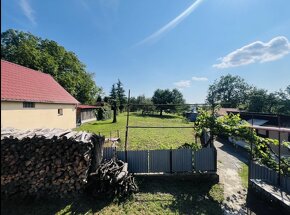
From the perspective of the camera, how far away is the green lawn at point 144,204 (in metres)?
5.49

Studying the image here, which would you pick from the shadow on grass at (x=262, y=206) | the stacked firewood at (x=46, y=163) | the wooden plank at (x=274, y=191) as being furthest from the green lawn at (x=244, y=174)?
the stacked firewood at (x=46, y=163)

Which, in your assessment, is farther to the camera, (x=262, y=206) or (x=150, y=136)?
(x=150, y=136)

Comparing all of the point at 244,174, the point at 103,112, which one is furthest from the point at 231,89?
the point at 244,174

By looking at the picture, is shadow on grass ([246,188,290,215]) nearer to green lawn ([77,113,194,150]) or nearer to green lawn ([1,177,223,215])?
green lawn ([1,177,223,215])

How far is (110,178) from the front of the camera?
248 inches

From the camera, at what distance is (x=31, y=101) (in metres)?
12.6

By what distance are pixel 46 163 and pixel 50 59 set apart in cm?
2167

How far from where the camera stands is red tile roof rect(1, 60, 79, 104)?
11312 millimetres

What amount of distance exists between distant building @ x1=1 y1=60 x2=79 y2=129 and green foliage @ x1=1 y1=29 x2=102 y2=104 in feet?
22.9

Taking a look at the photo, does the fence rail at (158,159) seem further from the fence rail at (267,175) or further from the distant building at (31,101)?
the distant building at (31,101)

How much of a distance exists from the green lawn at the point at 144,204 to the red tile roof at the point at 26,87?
6613mm

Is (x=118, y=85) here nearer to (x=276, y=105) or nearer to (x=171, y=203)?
(x=276, y=105)

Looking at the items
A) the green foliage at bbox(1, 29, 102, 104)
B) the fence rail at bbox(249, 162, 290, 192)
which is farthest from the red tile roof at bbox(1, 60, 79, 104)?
the fence rail at bbox(249, 162, 290, 192)

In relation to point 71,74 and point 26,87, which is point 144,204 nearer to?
point 26,87
